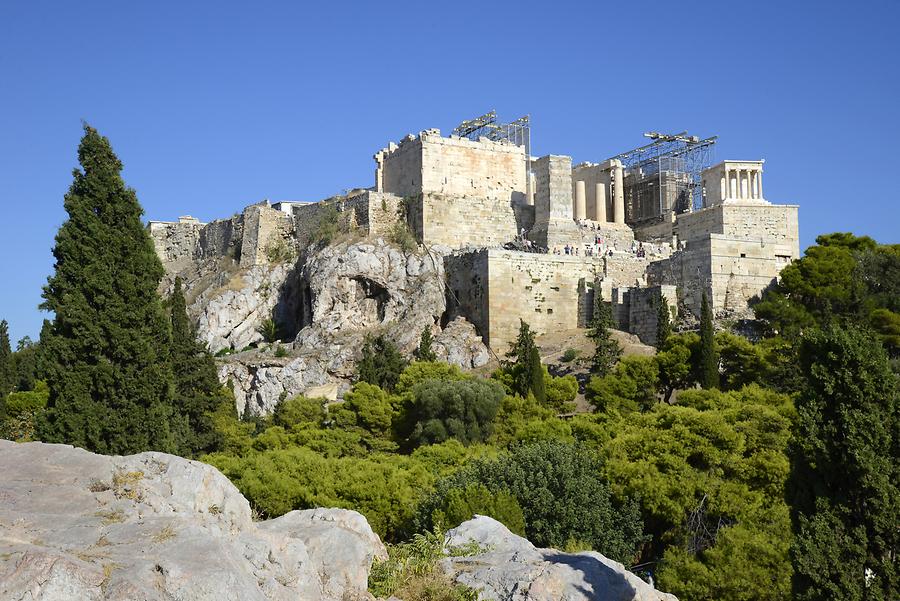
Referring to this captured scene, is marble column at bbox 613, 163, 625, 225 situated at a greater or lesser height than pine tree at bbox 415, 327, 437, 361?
greater

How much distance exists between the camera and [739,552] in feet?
74.2

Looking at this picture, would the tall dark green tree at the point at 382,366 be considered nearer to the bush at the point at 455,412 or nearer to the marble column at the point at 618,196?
the bush at the point at 455,412

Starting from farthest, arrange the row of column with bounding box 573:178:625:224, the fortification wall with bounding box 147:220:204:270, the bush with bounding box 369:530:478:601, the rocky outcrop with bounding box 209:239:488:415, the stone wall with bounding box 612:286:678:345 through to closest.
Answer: the fortification wall with bounding box 147:220:204:270 < the row of column with bounding box 573:178:625:224 < the rocky outcrop with bounding box 209:239:488:415 < the stone wall with bounding box 612:286:678:345 < the bush with bounding box 369:530:478:601

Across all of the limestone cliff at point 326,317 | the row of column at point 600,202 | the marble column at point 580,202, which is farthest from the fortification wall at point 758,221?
A: the limestone cliff at point 326,317

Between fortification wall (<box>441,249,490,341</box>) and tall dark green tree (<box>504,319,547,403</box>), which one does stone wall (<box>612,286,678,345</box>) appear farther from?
tall dark green tree (<box>504,319,547,403</box>)

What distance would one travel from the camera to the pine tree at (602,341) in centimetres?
4003

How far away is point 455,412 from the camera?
3612cm

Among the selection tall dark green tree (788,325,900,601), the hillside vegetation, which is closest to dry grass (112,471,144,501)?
the hillside vegetation

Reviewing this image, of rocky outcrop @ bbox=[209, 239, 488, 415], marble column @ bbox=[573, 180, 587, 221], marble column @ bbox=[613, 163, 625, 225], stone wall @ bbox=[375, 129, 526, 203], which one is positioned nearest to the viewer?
rocky outcrop @ bbox=[209, 239, 488, 415]

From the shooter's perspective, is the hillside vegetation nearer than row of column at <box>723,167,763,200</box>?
Yes

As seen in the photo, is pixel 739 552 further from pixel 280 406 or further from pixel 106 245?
pixel 280 406

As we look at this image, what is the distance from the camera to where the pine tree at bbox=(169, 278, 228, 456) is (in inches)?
1341

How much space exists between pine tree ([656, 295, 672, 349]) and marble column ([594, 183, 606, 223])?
41.5ft

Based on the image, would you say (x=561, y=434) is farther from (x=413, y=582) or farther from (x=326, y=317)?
(x=326, y=317)
